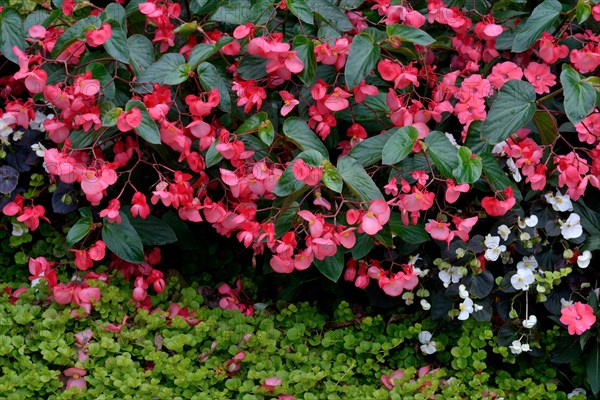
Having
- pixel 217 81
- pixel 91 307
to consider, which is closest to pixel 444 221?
pixel 217 81

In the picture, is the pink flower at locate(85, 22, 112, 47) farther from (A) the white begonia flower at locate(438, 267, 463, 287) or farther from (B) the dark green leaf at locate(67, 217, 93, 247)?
(A) the white begonia flower at locate(438, 267, 463, 287)

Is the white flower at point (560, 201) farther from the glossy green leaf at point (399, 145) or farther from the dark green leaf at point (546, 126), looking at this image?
the glossy green leaf at point (399, 145)

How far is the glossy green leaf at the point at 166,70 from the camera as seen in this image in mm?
2090

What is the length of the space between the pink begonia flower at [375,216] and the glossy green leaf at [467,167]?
9.1 inches

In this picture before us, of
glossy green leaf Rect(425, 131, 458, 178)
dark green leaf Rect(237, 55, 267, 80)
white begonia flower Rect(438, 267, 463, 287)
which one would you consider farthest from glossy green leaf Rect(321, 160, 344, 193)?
white begonia flower Rect(438, 267, 463, 287)

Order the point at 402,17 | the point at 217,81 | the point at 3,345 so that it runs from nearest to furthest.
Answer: the point at 3,345 < the point at 217,81 < the point at 402,17

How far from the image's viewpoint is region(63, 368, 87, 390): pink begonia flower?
1.96 meters

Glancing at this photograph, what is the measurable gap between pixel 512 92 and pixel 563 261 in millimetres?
496

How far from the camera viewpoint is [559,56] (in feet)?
7.40

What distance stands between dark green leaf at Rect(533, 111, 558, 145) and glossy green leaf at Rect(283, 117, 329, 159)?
58cm

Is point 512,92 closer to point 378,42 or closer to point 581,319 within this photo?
point 378,42

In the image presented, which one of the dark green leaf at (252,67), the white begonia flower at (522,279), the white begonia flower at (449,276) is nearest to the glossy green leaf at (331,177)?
the dark green leaf at (252,67)

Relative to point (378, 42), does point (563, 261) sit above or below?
below

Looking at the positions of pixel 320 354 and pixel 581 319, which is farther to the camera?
pixel 320 354
